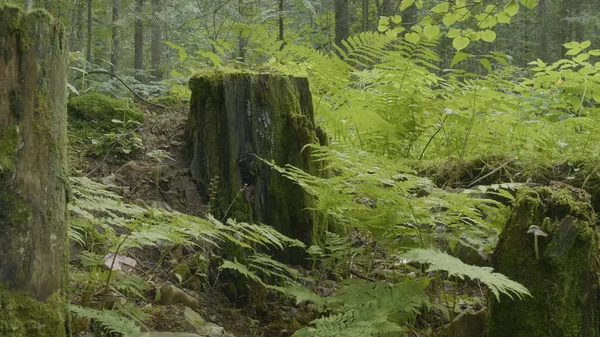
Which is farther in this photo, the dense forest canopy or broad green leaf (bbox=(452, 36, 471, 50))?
broad green leaf (bbox=(452, 36, 471, 50))

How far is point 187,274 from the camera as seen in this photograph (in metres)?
3.12

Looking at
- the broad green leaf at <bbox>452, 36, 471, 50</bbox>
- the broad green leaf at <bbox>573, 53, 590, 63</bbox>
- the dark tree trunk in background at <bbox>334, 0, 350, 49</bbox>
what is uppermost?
the dark tree trunk in background at <bbox>334, 0, 350, 49</bbox>

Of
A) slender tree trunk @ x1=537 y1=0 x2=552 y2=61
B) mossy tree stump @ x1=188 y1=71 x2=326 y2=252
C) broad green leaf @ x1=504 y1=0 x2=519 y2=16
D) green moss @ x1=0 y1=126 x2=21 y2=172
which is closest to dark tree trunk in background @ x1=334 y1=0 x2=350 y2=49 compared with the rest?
mossy tree stump @ x1=188 y1=71 x2=326 y2=252

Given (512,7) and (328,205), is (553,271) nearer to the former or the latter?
(328,205)

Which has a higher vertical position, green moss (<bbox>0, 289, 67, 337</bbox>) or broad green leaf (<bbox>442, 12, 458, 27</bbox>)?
broad green leaf (<bbox>442, 12, 458, 27</bbox>)

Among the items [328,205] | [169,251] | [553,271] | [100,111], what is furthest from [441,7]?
[100,111]

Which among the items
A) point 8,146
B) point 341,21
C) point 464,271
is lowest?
point 464,271

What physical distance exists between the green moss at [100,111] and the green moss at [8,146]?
2.48 m

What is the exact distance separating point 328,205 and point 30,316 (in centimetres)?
163

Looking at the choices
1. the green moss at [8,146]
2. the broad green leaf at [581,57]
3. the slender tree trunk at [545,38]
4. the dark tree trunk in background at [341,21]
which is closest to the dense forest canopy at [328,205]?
the green moss at [8,146]

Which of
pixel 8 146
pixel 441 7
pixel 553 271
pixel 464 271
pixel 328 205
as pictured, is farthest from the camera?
pixel 441 7

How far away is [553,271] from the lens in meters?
2.37

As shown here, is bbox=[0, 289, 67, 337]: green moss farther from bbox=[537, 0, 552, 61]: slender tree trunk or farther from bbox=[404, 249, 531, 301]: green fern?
bbox=[537, 0, 552, 61]: slender tree trunk

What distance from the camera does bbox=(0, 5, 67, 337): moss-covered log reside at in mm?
1688
